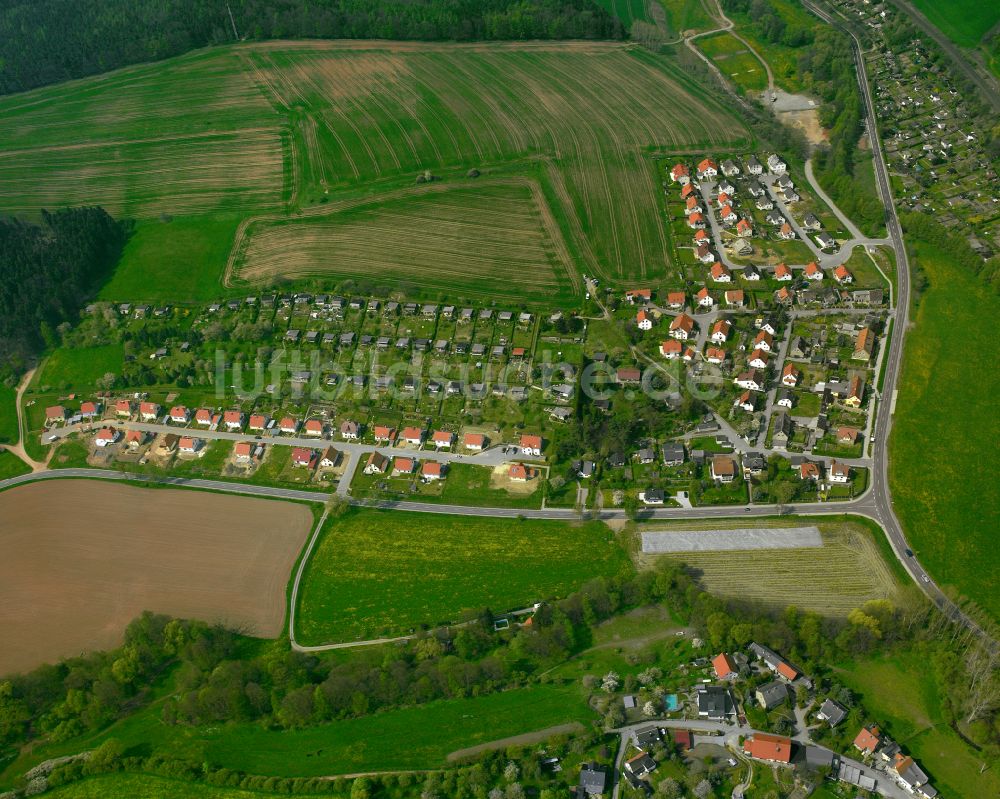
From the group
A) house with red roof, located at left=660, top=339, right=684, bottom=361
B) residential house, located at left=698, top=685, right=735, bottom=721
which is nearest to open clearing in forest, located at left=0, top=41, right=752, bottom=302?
house with red roof, located at left=660, top=339, right=684, bottom=361

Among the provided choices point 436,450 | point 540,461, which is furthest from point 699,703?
point 436,450

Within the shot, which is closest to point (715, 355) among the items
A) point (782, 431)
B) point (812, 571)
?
point (782, 431)

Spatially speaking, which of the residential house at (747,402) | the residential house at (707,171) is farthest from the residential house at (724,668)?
the residential house at (707,171)

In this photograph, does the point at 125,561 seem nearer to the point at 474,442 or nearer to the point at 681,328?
the point at 474,442

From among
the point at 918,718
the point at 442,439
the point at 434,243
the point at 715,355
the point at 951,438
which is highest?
the point at 434,243

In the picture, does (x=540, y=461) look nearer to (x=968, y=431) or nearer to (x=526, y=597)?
(x=526, y=597)

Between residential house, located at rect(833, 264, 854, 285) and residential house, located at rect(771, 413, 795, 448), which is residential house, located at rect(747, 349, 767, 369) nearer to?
residential house, located at rect(771, 413, 795, 448)
